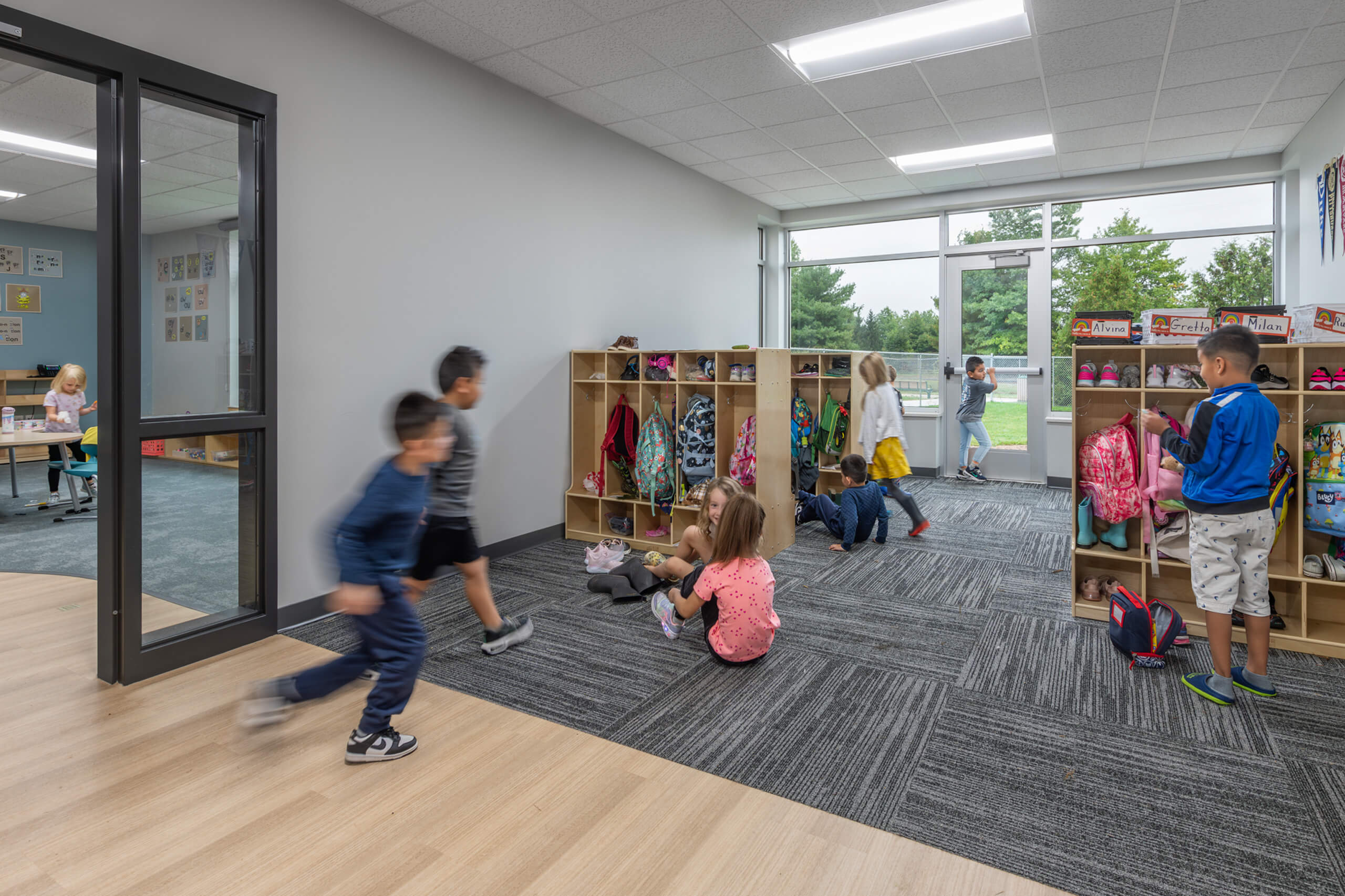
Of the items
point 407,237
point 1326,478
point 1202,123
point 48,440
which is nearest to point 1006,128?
point 1202,123

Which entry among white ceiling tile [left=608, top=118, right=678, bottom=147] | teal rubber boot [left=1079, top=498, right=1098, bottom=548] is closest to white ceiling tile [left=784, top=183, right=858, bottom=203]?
white ceiling tile [left=608, top=118, right=678, bottom=147]

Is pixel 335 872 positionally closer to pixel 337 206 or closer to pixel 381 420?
pixel 381 420

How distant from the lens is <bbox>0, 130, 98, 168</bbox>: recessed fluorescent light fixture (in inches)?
204

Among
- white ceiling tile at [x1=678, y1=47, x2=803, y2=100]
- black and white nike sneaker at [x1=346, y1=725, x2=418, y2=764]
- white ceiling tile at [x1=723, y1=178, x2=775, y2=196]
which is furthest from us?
white ceiling tile at [x1=723, y1=178, x2=775, y2=196]

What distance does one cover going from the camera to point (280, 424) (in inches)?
129

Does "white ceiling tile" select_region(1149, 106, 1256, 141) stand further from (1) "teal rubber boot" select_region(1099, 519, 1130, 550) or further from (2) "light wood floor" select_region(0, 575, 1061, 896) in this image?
(2) "light wood floor" select_region(0, 575, 1061, 896)

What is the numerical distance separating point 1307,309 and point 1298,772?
79.5 inches

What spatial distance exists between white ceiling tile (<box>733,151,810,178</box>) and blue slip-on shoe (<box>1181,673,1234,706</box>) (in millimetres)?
4841

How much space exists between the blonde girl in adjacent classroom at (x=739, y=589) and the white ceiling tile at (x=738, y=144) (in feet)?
12.4

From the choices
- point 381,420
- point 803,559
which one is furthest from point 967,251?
point 381,420

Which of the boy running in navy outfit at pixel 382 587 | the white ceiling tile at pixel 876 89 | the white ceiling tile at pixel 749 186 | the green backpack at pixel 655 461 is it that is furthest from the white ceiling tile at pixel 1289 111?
the boy running in navy outfit at pixel 382 587

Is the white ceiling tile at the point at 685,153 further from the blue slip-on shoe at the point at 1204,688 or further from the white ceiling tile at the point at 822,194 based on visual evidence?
the blue slip-on shoe at the point at 1204,688

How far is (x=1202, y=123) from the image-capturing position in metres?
5.34

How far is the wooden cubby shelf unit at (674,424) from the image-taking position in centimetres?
466
